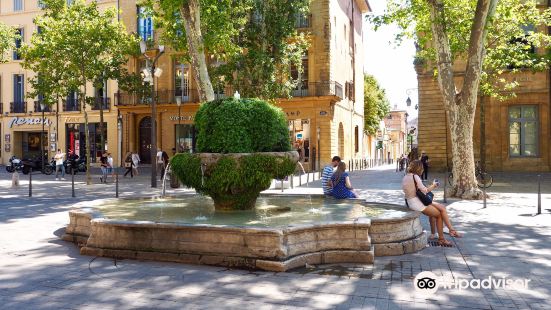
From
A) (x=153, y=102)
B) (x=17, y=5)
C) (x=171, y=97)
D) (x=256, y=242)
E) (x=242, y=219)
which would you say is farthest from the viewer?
(x=17, y=5)

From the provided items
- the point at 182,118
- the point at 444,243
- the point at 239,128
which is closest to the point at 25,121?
the point at 182,118

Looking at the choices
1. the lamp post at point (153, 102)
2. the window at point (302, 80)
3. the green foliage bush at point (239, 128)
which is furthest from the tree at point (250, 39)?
the green foliage bush at point (239, 128)

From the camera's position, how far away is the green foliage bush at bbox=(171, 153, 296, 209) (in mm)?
Result: 7977

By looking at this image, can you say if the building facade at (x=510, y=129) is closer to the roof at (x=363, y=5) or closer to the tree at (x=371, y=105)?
the roof at (x=363, y=5)

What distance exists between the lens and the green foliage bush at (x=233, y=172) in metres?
7.98

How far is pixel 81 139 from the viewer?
129 ft

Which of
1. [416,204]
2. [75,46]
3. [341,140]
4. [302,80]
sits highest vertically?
[302,80]

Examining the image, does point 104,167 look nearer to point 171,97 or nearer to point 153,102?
point 153,102

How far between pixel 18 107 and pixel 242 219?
1552 inches

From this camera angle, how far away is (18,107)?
4088cm

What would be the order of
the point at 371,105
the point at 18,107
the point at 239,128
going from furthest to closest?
1. the point at 371,105
2. the point at 18,107
3. the point at 239,128

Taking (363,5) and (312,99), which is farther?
(363,5)

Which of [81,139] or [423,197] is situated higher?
[81,139]

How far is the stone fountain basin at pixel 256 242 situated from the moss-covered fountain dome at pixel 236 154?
1743 millimetres
